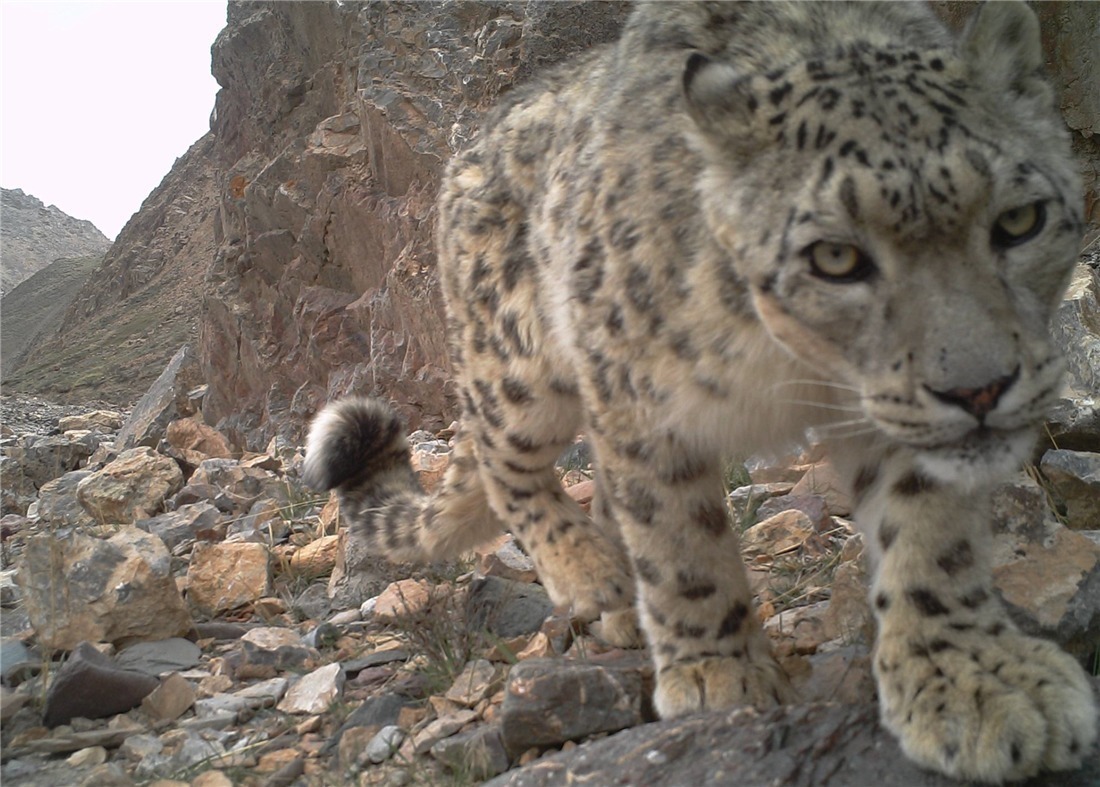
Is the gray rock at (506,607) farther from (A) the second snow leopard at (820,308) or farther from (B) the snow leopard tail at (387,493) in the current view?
(B) the snow leopard tail at (387,493)

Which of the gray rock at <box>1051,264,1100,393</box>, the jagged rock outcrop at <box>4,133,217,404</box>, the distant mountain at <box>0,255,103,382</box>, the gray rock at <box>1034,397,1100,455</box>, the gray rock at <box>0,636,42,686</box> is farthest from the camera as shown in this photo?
the distant mountain at <box>0,255,103,382</box>

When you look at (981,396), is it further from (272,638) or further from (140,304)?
(140,304)

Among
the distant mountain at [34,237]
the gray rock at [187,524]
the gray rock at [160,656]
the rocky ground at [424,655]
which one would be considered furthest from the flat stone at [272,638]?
the distant mountain at [34,237]

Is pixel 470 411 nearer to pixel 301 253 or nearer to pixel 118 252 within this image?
pixel 301 253

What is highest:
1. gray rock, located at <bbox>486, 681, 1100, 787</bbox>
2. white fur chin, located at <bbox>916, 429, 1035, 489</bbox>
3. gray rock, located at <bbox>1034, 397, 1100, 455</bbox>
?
white fur chin, located at <bbox>916, 429, 1035, 489</bbox>

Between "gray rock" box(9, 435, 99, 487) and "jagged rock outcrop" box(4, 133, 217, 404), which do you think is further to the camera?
"jagged rock outcrop" box(4, 133, 217, 404)

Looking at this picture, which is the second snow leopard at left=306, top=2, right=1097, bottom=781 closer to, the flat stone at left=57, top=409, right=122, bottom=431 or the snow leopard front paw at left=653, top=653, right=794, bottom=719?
the snow leopard front paw at left=653, top=653, right=794, bottom=719

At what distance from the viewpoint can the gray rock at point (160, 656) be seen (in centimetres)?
386

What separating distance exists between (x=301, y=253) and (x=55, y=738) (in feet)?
22.9

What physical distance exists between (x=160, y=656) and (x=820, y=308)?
8.96 ft

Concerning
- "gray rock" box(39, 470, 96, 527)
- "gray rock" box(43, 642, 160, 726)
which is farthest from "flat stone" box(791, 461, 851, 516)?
"gray rock" box(39, 470, 96, 527)

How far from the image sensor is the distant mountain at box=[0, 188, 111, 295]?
142 ft

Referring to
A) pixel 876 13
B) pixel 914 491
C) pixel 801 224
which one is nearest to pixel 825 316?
pixel 801 224

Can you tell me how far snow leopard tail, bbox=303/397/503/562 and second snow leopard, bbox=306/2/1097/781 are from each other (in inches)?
32.2
